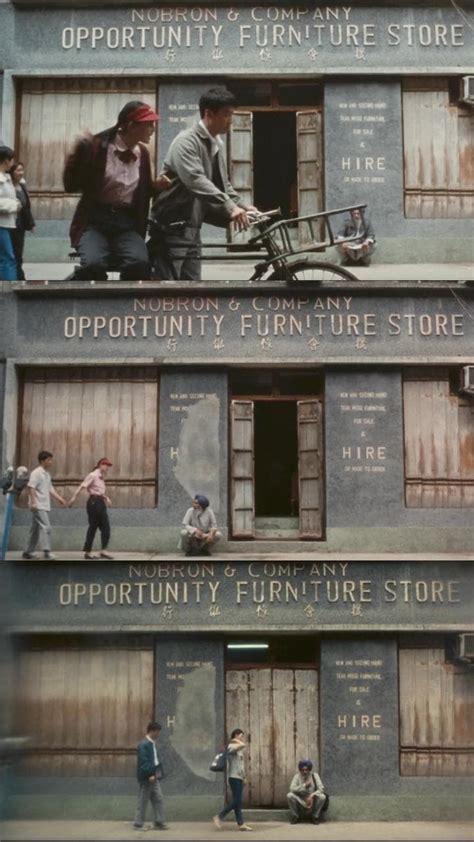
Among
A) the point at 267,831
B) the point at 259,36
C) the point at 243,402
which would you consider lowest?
the point at 267,831

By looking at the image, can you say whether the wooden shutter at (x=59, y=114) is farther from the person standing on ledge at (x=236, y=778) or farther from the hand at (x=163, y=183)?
the person standing on ledge at (x=236, y=778)

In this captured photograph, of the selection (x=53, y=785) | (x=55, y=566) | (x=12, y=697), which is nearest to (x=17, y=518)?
(x=55, y=566)

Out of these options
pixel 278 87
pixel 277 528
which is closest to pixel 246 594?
pixel 277 528

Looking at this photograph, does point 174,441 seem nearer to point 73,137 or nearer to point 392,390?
point 392,390

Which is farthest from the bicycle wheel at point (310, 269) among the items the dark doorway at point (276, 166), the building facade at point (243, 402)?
the dark doorway at point (276, 166)

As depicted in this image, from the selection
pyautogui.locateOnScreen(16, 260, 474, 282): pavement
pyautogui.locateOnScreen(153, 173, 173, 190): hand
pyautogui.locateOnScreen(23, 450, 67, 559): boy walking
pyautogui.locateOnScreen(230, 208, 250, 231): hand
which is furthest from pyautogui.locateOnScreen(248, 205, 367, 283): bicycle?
pyautogui.locateOnScreen(23, 450, 67, 559): boy walking

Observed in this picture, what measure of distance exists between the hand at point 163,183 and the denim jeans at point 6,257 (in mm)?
2163

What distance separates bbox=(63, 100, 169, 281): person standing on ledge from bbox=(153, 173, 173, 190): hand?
0.05ft

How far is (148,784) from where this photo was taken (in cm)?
1619

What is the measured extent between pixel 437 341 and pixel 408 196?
2.43 m

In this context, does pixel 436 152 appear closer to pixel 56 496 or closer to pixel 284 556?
pixel 284 556

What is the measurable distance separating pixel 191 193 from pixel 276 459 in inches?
154

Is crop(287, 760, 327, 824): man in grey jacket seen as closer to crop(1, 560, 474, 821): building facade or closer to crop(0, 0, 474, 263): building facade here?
crop(1, 560, 474, 821): building facade

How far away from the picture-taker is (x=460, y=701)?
17.2 meters
